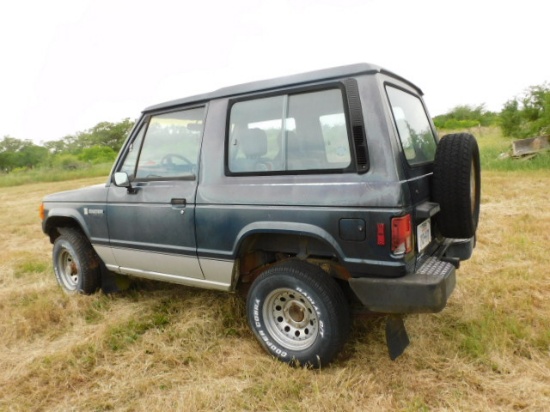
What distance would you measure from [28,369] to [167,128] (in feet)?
6.57

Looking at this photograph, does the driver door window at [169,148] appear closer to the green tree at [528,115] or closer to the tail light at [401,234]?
the tail light at [401,234]

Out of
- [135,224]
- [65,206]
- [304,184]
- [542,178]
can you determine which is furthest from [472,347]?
[542,178]

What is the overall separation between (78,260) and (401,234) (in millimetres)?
3082

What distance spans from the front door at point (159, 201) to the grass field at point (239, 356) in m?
0.53

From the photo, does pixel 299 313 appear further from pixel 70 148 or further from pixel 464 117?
pixel 70 148

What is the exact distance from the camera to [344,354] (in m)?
2.79

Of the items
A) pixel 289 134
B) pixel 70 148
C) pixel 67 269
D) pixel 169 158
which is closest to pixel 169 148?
pixel 169 158

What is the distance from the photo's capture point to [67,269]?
4250mm

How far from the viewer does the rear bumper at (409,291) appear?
221 centimetres

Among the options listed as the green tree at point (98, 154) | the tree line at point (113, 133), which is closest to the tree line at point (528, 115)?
the tree line at point (113, 133)

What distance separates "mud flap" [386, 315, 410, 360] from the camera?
2.50 m

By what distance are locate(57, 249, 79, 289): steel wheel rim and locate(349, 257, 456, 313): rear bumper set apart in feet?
10.2

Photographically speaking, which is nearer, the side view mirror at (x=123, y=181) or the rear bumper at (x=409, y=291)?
the rear bumper at (x=409, y=291)

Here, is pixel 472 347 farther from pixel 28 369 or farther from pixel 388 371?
pixel 28 369
